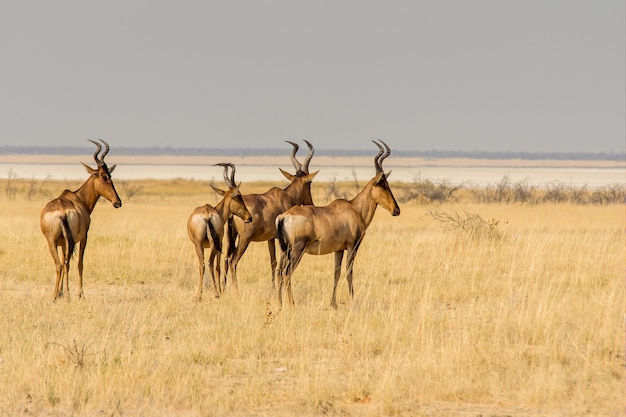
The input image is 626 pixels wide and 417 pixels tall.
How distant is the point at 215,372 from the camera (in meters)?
9.09

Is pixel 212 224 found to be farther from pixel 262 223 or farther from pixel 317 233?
pixel 317 233

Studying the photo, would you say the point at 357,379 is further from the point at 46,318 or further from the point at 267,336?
the point at 46,318

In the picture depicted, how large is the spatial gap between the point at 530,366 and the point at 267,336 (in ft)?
Answer: 9.21

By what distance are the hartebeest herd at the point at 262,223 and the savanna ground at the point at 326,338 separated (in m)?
0.53

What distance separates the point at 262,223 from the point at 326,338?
4479 mm

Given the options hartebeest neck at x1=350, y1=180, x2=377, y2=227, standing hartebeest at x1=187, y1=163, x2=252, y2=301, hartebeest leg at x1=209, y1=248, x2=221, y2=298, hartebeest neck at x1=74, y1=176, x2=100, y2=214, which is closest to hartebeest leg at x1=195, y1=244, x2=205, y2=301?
standing hartebeest at x1=187, y1=163, x2=252, y2=301

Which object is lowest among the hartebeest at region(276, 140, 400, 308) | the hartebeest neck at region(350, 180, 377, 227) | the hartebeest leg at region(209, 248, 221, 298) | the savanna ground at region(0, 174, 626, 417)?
the savanna ground at region(0, 174, 626, 417)

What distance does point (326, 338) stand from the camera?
34.0ft

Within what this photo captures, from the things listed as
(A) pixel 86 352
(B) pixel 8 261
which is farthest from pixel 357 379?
(B) pixel 8 261

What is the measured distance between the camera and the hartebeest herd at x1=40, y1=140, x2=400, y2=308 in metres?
12.4

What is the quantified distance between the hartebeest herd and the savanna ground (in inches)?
20.7

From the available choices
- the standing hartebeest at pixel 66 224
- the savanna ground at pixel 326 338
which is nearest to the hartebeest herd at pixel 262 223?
the standing hartebeest at pixel 66 224

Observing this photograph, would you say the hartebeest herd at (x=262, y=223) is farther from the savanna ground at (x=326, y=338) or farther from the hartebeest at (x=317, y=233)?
the savanna ground at (x=326, y=338)

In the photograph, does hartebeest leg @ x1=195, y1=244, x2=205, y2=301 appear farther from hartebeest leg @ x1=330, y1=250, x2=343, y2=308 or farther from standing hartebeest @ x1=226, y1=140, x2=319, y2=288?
hartebeest leg @ x1=330, y1=250, x2=343, y2=308
